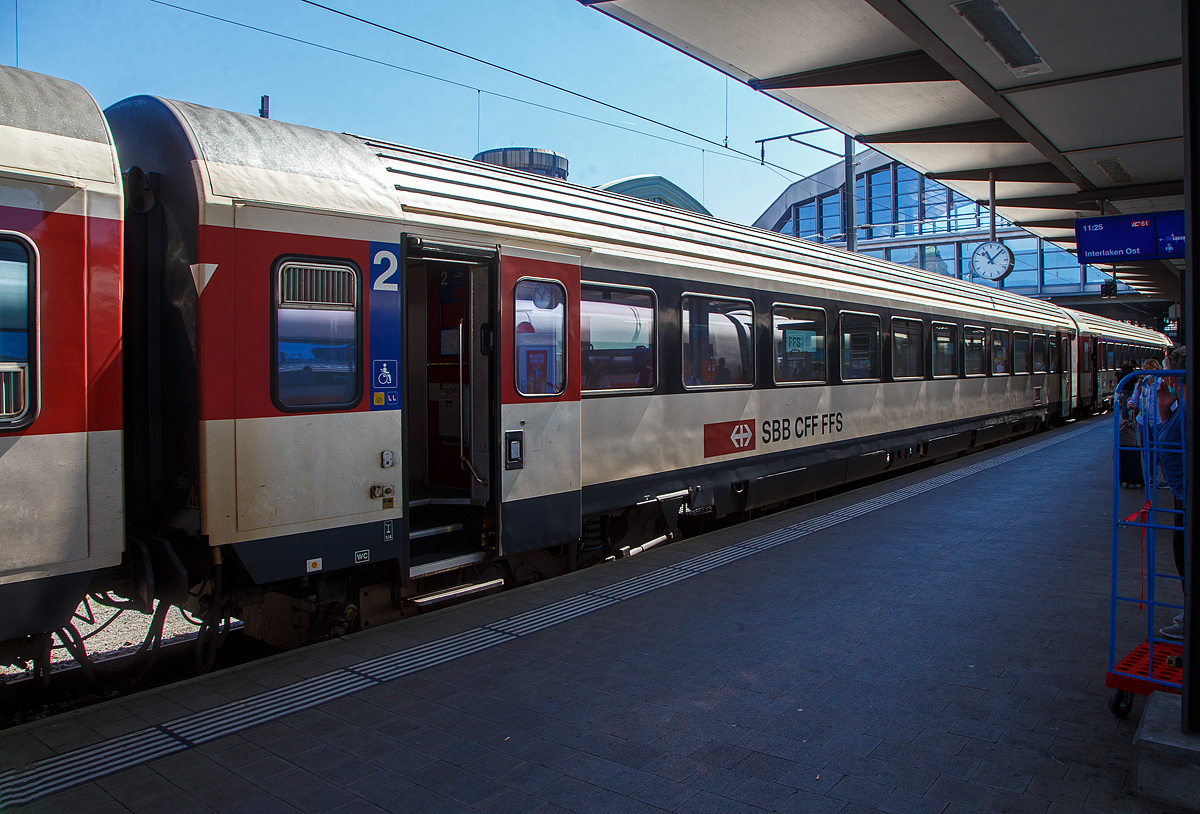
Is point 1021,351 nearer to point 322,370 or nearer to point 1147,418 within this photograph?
point 1147,418

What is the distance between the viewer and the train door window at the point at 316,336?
5156mm

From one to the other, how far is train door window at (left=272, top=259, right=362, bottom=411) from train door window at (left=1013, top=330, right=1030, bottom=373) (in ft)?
58.1

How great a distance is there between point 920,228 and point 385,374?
51.4 m

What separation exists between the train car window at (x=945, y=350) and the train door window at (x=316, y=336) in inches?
467

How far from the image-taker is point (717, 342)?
8.89m

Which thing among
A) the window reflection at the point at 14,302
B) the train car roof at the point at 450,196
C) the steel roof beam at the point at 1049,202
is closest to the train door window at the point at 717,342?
the train car roof at the point at 450,196

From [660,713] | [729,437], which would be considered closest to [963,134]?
[729,437]

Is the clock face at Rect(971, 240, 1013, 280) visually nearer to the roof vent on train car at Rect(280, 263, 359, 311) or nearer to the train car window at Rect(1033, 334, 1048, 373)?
the train car window at Rect(1033, 334, 1048, 373)

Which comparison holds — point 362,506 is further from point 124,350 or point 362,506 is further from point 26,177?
point 26,177

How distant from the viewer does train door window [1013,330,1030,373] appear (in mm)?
19172

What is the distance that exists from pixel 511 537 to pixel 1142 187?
13.1 m

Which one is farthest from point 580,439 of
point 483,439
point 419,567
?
point 419,567

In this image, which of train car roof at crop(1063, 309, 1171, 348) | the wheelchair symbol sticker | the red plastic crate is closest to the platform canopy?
the wheelchair symbol sticker

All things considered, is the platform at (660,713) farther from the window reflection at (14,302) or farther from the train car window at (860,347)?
the train car window at (860,347)
